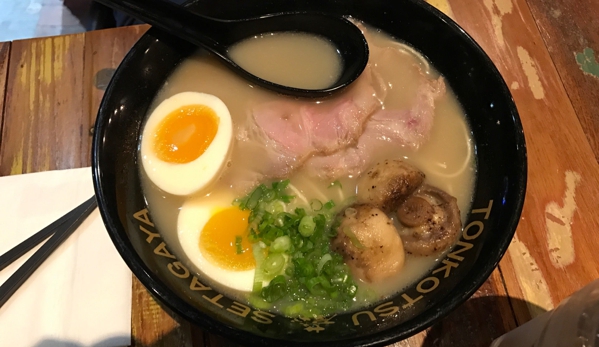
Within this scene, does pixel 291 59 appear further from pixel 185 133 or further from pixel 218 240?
pixel 218 240

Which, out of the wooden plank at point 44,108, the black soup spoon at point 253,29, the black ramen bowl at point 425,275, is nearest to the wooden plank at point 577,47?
the black ramen bowl at point 425,275

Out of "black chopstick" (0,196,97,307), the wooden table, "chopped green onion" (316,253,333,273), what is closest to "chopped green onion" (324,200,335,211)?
"chopped green onion" (316,253,333,273)

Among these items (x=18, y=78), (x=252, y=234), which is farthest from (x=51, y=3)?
(x=252, y=234)

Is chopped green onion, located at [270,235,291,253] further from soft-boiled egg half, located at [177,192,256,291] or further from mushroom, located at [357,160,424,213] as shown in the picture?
mushroom, located at [357,160,424,213]

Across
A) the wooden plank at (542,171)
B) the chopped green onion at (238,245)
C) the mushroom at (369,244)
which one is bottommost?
the chopped green onion at (238,245)

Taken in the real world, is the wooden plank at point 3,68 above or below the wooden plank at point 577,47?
below

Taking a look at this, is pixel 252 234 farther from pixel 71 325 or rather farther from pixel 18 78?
pixel 18 78

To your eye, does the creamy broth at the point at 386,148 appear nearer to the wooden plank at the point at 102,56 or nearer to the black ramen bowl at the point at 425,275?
the black ramen bowl at the point at 425,275
